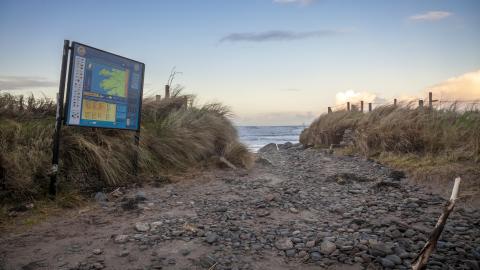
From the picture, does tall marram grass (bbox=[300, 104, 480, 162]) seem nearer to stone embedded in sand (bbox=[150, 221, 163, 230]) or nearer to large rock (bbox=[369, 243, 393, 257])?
large rock (bbox=[369, 243, 393, 257])

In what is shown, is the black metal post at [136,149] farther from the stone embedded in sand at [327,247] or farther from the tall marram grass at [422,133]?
the tall marram grass at [422,133]

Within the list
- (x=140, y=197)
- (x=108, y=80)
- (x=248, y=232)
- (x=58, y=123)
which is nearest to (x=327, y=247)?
(x=248, y=232)

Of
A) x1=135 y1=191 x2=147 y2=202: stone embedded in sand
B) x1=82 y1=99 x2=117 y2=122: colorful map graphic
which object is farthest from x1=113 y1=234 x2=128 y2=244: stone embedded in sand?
x1=82 y1=99 x2=117 y2=122: colorful map graphic

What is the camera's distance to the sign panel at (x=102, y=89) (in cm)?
530

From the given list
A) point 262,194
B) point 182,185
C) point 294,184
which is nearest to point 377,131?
point 294,184

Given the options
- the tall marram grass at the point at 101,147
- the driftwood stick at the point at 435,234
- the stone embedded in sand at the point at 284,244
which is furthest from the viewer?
the tall marram grass at the point at 101,147

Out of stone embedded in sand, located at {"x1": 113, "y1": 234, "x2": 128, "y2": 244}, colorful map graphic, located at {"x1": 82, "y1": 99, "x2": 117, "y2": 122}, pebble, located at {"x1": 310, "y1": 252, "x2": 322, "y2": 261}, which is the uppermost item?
colorful map graphic, located at {"x1": 82, "y1": 99, "x2": 117, "y2": 122}

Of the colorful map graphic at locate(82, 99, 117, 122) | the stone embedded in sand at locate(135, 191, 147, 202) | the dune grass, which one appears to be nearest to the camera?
the stone embedded in sand at locate(135, 191, 147, 202)

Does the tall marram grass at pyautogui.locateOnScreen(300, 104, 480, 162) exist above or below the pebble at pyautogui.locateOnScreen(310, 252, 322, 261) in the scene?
above

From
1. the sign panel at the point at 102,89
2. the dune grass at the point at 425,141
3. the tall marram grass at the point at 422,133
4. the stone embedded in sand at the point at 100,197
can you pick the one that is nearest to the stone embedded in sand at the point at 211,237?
the stone embedded in sand at the point at 100,197

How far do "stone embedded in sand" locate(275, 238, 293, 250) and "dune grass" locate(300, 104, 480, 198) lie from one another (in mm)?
4235

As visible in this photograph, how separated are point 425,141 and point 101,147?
26.2ft

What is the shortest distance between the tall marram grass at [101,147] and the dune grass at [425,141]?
4.04 metres

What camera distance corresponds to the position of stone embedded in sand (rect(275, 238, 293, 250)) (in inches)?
141
